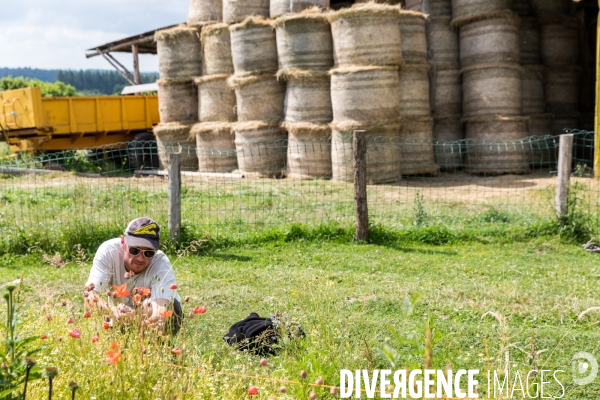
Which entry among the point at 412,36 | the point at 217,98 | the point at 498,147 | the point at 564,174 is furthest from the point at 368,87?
the point at 564,174

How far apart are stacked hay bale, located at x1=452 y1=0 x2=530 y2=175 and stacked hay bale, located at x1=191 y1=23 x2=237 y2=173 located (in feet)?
18.9

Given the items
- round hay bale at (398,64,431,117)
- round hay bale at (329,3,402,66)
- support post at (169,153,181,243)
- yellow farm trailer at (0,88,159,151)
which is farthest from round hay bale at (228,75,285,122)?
support post at (169,153,181,243)

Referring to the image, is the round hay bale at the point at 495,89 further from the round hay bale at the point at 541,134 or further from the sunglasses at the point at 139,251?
the sunglasses at the point at 139,251

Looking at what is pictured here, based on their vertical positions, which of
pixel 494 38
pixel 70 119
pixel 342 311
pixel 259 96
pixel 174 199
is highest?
pixel 494 38

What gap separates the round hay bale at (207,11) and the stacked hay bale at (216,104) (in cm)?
75

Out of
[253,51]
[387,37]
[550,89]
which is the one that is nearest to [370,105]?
[387,37]

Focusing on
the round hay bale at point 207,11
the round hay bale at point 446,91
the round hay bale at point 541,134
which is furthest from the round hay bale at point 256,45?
the round hay bale at point 541,134

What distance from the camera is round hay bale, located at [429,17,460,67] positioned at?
16219 millimetres

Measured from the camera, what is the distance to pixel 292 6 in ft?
50.2

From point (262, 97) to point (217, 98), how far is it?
1595 millimetres

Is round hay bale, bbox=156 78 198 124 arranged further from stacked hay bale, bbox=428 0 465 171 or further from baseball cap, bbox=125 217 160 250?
baseball cap, bbox=125 217 160 250

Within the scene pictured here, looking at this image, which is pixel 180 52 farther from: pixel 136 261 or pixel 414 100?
pixel 136 261

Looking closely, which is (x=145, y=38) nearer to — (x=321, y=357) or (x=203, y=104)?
(x=203, y=104)

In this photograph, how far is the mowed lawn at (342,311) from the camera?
3168mm
